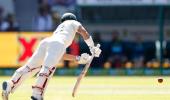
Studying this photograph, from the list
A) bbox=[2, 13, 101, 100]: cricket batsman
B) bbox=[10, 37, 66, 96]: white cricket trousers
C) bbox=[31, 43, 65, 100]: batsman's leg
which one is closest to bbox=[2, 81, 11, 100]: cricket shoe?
bbox=[2, 13, 101, 100]: cricket batsman

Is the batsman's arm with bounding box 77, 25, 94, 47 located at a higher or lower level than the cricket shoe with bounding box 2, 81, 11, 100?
higher

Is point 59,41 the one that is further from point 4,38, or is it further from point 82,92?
point 4,38

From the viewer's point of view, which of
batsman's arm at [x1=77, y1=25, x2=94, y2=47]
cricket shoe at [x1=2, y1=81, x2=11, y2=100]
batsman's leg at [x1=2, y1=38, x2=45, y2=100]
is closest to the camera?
cricket shoe at [x1=2, y1=81, x2=11, y2=100]

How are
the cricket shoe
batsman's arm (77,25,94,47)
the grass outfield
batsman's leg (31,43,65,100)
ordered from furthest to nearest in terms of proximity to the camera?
the grass outfield < batsman's arm (77,25,94,47) < the cricket shoe < batsman's leg (31,43,65,100)

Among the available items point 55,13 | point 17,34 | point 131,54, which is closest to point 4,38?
point 17,34

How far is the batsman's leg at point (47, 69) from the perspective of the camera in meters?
10.5

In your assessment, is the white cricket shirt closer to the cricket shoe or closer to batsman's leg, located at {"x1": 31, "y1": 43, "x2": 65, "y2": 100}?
batsman's leg, located at {"x1": 31, "y1": 43, "x2": 65, "y2": 100}

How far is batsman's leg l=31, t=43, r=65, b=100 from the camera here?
34.4 feet

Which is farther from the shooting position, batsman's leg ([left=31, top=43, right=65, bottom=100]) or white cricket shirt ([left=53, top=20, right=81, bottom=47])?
white cricket shirt ([left=53, top=20, right=81, bottom=47])

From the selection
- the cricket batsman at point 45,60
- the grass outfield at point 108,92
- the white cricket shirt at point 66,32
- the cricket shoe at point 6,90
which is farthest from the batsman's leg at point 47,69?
the grass outfield at point 108,92

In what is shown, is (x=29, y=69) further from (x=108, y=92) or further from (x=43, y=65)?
(x=108, y=92)

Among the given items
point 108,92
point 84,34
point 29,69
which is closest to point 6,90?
point 29,69

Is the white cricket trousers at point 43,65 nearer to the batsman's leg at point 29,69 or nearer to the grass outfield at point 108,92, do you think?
the batsman's leg at point 29,69

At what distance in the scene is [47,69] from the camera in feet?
34.9
